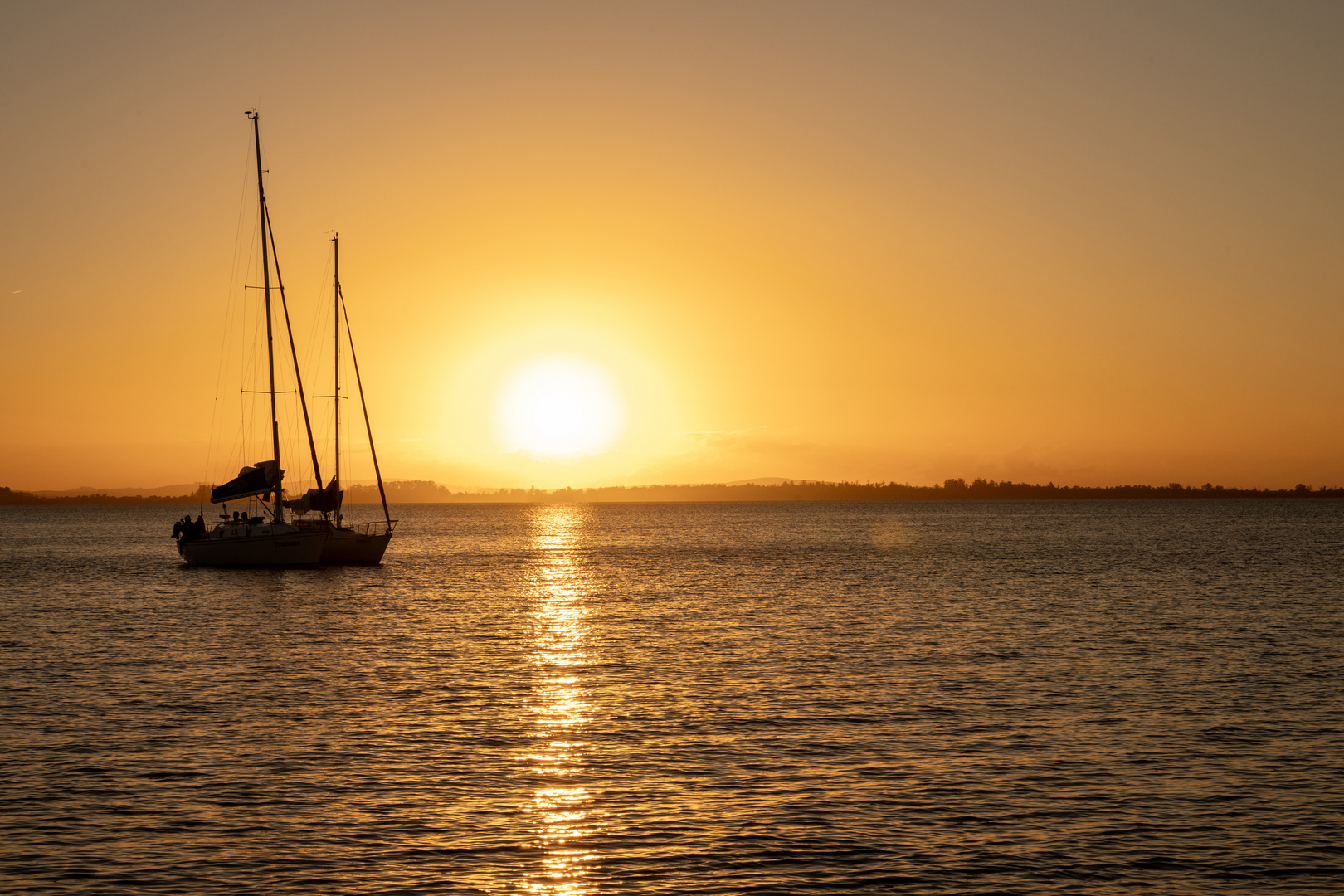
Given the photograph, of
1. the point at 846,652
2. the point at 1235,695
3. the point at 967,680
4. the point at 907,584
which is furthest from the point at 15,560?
the point at 1235,695

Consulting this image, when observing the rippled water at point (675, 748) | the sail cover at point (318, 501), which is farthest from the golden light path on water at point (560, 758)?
the sail cover at point (318, 501)

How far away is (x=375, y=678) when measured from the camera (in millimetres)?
34125

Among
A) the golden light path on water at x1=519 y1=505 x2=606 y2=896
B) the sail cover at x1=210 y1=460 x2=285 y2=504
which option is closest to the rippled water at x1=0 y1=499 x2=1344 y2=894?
the golden light path on water at x1=519 y1=505 x2=606 y2=896

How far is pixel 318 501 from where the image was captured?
242ft

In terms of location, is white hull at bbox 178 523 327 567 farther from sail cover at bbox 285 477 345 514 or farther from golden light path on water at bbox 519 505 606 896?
golden light path on water at bbox 519 505 606 896

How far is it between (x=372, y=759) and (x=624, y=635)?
78.1ft

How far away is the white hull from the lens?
233 feet

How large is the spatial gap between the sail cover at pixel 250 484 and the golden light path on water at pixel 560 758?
24313 millimetres

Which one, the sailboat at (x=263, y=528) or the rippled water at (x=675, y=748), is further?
the sailboat at (x=263, y=528)

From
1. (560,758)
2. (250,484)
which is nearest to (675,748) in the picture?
(560,758)

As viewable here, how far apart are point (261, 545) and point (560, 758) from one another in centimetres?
5409

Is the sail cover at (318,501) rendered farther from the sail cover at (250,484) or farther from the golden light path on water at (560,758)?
the golden light path on water at (560,758)

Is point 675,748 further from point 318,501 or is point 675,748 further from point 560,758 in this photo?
point 318,501

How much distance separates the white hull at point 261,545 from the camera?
2800 inches
